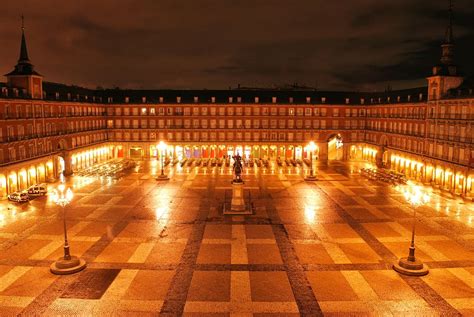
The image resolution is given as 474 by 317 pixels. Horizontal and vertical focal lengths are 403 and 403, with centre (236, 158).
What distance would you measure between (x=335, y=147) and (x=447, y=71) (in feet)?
124

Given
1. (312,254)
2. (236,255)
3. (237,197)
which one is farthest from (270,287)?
(237,197)

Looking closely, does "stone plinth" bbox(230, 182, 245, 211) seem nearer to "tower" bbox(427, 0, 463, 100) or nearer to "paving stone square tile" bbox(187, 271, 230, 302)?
"paving stone square tile" bbox(187, 271, 230, 302)

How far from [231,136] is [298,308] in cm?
7269

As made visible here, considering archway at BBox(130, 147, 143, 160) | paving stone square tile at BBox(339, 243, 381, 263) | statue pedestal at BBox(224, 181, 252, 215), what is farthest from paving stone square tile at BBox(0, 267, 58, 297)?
archway at BBox(130, 147, 143, 160)

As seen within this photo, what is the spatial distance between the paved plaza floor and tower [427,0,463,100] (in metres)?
20.4

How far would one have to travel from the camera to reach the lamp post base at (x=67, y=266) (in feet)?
88.4

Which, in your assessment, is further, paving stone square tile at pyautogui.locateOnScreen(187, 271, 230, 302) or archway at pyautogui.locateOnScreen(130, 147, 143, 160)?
archway at pyautogui.locateOnScreen(130, 147, 143, 160)

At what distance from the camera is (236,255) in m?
30.2

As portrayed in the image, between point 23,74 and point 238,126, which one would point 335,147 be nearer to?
point 238,126

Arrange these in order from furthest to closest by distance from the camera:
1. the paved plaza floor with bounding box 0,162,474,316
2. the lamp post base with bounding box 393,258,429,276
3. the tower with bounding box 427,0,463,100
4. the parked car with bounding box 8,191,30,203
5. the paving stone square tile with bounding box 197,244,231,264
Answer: the tower with bounding box 427,0,463,100 → the parked car with bounding box 8,191,30,203 → the paving stone square tile with bounding box 197,244,231,264 → the lamp post base with bounding box 393,258,429,276 → the paved plaza floor with bounding box 0,162,474,316

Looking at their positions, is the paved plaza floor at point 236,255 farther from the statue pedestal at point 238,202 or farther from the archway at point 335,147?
the archway at point 335,147

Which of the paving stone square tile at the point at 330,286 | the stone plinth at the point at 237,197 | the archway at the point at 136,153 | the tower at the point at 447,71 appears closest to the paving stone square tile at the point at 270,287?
the paving stone square tile at the point at 330,286

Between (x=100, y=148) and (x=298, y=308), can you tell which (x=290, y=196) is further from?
(x=100, y=148)

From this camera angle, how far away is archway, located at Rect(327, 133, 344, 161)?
9281cm
